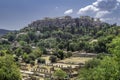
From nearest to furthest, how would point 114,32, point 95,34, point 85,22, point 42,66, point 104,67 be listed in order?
point 104,67 → point 42,66 → point 114,32 → point 95,34 → point 85,22

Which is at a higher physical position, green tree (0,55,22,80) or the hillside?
the hillside

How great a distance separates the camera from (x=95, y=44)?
291 feet

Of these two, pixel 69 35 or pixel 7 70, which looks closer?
pixel 7 70

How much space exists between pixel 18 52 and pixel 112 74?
249 ft

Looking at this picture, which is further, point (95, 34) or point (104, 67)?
point (95, 34)

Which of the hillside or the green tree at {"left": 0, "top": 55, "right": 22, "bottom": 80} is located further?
the hillside

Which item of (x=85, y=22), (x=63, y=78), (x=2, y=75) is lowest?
(x=63, y=78)

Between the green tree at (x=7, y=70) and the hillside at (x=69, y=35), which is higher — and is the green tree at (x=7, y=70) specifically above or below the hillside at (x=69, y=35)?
below

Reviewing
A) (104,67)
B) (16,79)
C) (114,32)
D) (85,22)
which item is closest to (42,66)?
(114,32)

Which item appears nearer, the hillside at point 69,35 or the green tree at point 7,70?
the green tree at point 7,70

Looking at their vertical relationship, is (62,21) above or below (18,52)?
above

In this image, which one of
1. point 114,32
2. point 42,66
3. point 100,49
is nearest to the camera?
point 42,66

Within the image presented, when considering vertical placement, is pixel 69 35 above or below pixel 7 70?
above

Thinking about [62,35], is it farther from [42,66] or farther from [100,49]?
[42,66]
